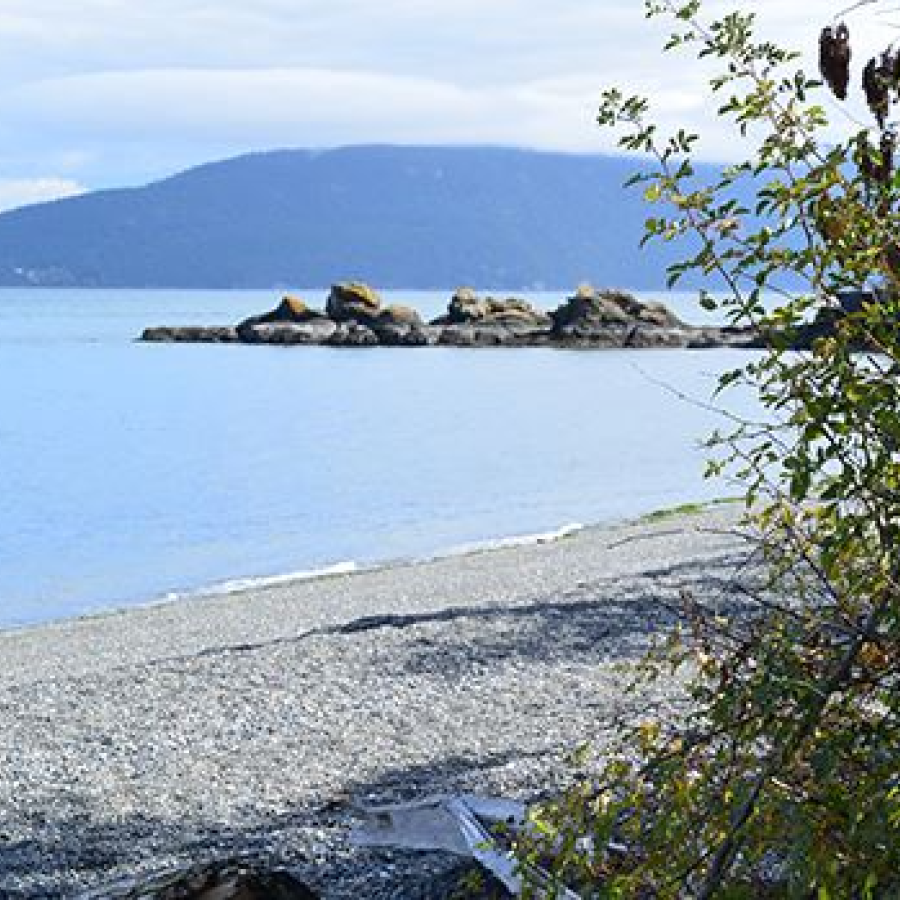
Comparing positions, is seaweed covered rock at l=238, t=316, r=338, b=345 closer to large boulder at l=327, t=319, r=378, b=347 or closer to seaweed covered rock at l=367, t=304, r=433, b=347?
large boulder at l=327, t=319, r=378, b=347

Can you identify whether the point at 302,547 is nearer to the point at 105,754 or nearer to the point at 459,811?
the point at 105,754

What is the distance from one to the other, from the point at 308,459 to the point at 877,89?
1547 inches

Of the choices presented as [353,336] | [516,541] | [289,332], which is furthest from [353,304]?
[516,541]

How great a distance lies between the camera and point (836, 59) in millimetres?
2801

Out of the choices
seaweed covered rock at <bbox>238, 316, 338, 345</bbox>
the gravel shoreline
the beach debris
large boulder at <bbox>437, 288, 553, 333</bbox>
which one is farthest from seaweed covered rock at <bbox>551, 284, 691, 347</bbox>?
the beach debris

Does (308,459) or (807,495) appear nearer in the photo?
(807,495)

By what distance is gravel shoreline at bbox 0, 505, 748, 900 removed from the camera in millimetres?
6414

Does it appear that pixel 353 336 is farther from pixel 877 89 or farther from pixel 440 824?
pixel 877 89

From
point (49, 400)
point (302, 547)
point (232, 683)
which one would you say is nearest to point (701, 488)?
point (302, 547)

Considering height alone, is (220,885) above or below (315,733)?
Answer: above

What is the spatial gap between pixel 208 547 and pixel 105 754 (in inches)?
769

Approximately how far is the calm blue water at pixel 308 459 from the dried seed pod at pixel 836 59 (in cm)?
108

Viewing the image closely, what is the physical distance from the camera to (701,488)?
109 ft

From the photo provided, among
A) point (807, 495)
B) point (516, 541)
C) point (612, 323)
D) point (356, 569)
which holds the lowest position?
point (612, 323)
